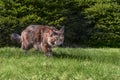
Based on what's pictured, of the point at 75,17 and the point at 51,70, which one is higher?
the point at 51,70

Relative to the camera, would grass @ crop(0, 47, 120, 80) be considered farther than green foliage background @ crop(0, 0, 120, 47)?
No

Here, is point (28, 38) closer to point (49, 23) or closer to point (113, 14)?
point (49, 23)

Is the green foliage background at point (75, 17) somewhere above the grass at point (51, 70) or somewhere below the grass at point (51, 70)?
below

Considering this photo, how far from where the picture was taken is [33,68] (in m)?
9.13

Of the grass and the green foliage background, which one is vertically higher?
the grass

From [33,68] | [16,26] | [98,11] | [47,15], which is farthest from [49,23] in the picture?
[33,68]

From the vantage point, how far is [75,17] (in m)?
21.0

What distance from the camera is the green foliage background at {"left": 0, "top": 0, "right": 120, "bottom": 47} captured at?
18891 mm

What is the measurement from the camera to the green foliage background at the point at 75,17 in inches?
744

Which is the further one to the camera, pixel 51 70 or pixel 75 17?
pixel 75 17

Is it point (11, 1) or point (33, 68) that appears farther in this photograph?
point (11, 1)

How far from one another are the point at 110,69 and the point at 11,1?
34.6 ft

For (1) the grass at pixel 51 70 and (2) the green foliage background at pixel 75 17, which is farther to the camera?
(2) the green foliage background at pixel 75 17

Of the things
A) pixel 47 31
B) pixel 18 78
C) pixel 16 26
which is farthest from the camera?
pixel 16 26
